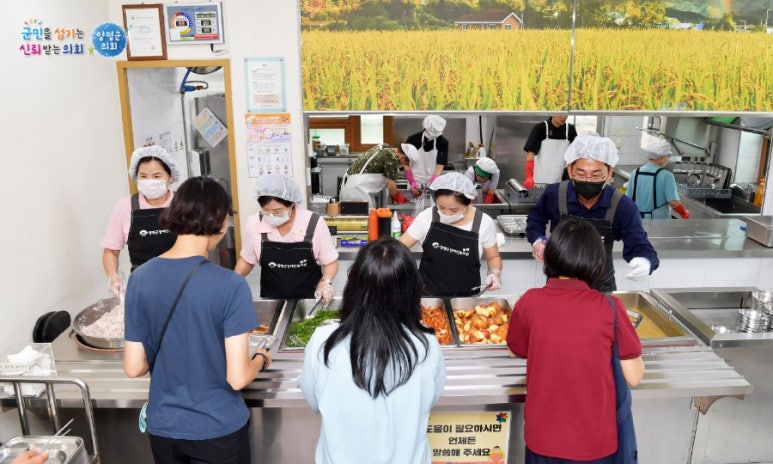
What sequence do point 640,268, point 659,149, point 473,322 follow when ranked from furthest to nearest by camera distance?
point 659,149 < point 640,268 < point 473,322

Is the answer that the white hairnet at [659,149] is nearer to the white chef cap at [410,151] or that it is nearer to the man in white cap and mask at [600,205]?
the man in white cap and mask at [600,205]

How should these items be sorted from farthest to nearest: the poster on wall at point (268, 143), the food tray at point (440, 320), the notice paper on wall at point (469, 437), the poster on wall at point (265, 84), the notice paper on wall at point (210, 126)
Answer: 1. the notice paper on wall at point (210, 126)
2. the poster on wall at point (268, 143)
3. the poster on wall at point (265, 84)
4. the food tray at point (440, 320)
5. the notice paper on wall at point (469, 437)

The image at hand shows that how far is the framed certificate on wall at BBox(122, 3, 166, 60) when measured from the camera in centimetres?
457

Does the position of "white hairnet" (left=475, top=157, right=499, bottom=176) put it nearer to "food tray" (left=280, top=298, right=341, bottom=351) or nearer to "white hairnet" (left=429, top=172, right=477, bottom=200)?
"white hairnet" (left=429, top=172, right=477, bottom=200)

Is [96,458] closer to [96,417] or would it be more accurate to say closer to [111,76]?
[96,417]

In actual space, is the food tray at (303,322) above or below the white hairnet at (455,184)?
below

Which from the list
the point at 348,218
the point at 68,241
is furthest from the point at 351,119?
the point at 68,241

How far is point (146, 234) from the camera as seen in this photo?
368cm

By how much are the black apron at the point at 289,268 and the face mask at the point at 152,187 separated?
2.02 ft

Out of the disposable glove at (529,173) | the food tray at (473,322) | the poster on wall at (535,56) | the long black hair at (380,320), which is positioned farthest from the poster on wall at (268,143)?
the long black hair at (380,320)

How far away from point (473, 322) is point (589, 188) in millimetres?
1038

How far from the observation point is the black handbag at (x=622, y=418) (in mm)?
2299

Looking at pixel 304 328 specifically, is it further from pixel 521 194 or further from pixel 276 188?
pixel 521 194

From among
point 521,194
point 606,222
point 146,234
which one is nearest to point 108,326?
point 146,234
